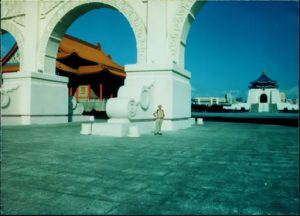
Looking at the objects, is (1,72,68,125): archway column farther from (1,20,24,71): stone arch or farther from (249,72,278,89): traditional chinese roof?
(249,72,278,89): traditional chinese roof

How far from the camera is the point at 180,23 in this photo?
927 cm

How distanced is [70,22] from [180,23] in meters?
4.74

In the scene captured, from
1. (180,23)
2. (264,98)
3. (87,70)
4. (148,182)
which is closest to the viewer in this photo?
(148,182)

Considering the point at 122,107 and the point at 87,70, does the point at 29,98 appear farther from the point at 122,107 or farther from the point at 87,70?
the point at 87,70

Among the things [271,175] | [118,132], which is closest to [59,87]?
→ [118,132]

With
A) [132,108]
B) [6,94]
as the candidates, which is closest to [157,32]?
[132,108]

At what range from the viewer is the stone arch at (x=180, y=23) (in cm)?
920

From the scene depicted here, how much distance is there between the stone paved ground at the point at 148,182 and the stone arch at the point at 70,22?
594cm

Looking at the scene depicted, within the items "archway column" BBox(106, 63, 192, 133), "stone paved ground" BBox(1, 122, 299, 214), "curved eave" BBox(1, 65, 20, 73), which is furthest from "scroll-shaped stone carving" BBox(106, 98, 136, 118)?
→ "curved eave" BBox(1, 65, 20, 73)

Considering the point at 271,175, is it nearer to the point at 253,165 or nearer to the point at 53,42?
the point at 253,165

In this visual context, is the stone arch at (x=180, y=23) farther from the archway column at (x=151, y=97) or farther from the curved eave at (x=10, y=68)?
the curved eave at (x=10, y=68)

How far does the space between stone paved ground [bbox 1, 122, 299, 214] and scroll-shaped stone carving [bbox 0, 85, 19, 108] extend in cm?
672

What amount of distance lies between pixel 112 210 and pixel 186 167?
1.61 meters

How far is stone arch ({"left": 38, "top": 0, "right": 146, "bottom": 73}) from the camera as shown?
967 cm
